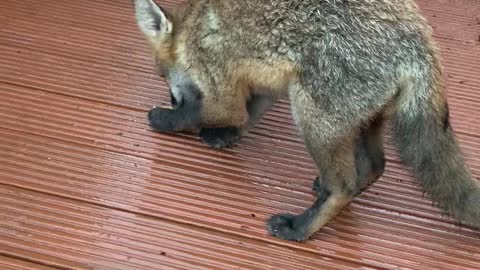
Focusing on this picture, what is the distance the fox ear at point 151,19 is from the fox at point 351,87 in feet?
0.87

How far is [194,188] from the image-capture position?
244 cm

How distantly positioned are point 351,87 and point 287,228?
476mm

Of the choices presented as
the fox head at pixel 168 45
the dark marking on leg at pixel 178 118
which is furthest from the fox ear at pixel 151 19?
the dark marking on leg at pixel 178 118

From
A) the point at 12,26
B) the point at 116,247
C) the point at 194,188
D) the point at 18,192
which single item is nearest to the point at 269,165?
the point at 194,188

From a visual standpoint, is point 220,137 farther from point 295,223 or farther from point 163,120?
point 295,223

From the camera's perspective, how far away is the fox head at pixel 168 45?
8.50ft

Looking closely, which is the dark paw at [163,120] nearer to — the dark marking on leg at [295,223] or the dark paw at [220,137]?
the dark paw at [220,137]

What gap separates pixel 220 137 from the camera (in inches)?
105

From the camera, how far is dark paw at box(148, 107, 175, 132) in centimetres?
267

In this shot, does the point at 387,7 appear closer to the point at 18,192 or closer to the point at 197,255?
the point at 197,255

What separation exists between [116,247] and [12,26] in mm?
1407

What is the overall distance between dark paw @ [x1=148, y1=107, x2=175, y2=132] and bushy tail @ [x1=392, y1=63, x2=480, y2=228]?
84 centimetres

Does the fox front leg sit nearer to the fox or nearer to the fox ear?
the fox

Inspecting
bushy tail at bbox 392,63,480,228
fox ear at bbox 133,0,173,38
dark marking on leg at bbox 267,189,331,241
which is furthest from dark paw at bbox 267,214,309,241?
fox ear at bbox 133,0,173,38
